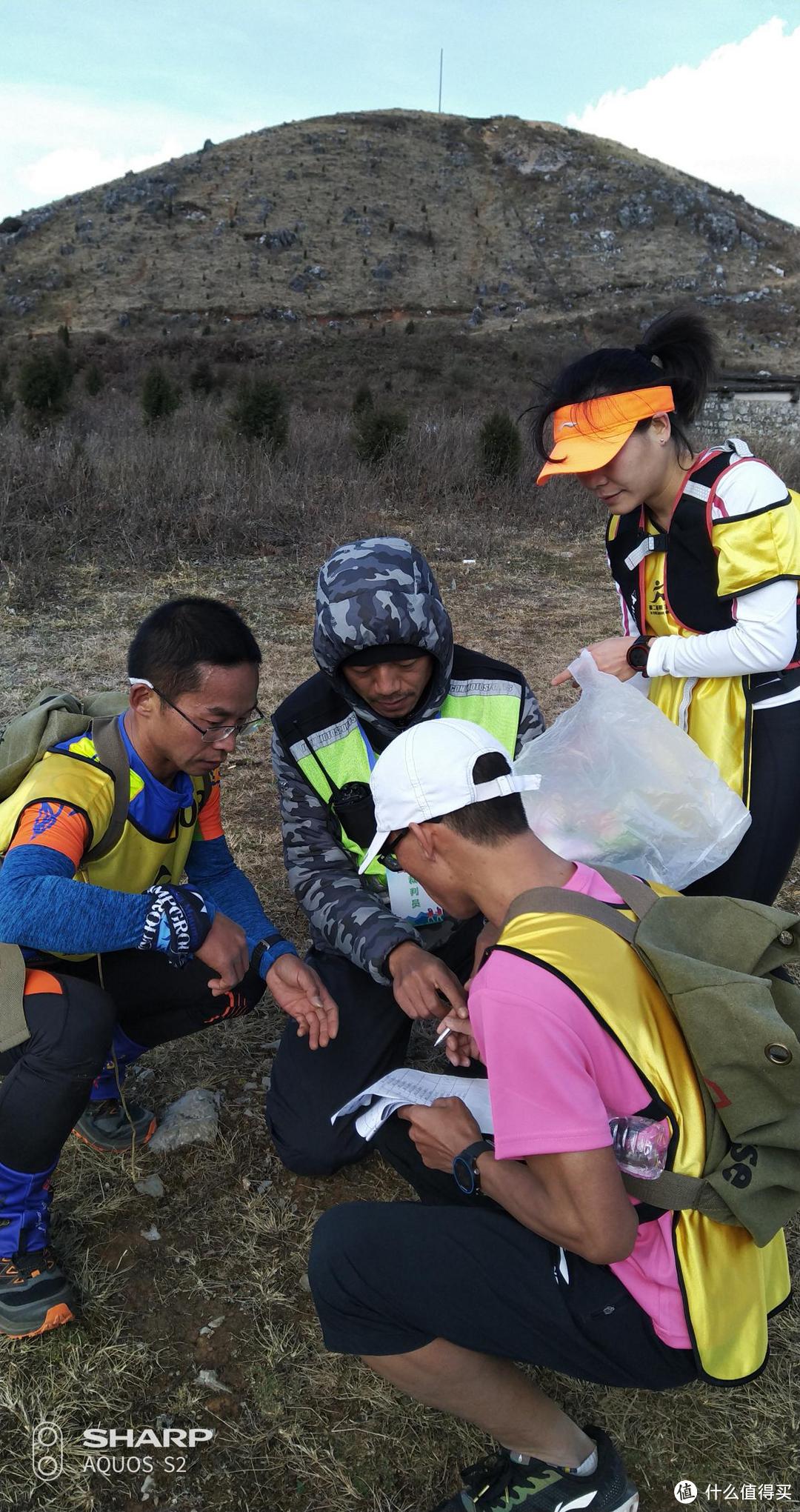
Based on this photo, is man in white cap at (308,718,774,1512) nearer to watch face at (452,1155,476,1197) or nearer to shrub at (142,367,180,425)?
watch face at (452,1155,476,1197)

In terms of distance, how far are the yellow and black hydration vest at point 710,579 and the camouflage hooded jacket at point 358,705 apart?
0.43 m

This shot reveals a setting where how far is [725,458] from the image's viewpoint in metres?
2.23

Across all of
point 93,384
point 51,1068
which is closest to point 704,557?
point 51,1068

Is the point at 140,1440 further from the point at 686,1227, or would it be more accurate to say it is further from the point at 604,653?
the point at 604,653

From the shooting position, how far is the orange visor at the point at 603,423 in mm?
2193

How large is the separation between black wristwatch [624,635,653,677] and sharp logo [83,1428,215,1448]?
1962 mm

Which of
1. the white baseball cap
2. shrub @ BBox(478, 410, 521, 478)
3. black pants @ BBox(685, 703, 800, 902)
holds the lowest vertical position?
black pants @ BBox(685, 703, 800, 902)

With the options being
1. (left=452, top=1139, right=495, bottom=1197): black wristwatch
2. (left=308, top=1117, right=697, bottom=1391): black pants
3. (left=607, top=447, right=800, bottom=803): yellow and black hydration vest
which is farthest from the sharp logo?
(left=607, top=447, right=800, bottom=803): yellow and black hydration vest

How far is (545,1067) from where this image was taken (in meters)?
1.14

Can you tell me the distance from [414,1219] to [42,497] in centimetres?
857

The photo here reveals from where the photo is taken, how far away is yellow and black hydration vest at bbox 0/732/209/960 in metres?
1.96

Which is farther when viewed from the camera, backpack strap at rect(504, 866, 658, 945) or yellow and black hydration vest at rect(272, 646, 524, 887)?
yellow and black hydration vest at rect(272, 646, 524, 887)

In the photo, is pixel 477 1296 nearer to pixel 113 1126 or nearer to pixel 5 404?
pixel 113 1126

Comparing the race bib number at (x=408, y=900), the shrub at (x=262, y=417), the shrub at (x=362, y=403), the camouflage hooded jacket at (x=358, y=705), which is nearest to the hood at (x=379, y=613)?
the camouflage hooded jacket at (x=358, y=705)
